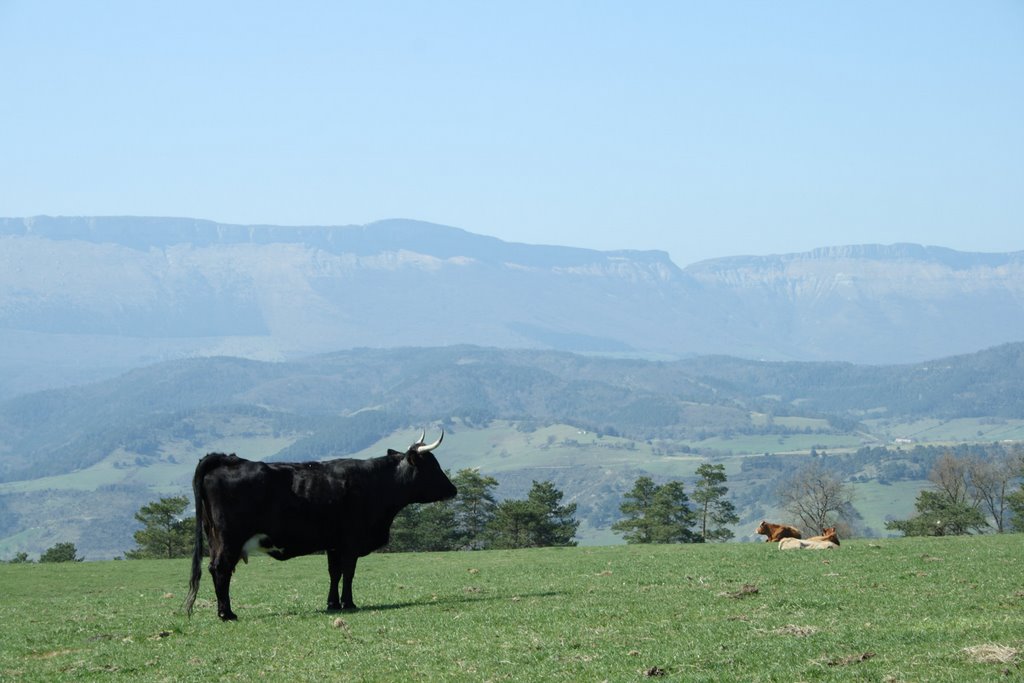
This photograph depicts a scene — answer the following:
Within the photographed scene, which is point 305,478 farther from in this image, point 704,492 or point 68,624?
point 704,492

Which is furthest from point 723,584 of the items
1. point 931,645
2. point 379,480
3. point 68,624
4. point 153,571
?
point 153,571

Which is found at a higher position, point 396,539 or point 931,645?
point 931,645

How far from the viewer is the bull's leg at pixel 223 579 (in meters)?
21.9

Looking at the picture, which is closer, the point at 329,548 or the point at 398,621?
the point at 398,621

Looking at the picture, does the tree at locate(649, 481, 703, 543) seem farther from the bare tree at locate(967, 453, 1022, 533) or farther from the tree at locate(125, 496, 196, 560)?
the tree at locate(125, 496, 196, 560)

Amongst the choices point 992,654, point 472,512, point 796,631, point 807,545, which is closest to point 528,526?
point 472,512

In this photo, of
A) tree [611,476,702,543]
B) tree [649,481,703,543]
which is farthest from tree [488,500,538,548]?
tree [649,481,703,543]

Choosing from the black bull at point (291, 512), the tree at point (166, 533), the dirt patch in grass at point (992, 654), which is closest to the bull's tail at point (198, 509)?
the black bull at point (291, 512)

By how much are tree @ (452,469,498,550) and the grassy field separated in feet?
186

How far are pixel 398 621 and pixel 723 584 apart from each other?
642cm

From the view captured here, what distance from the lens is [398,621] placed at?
66.3 feet

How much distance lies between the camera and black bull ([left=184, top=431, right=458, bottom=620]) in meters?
22.4

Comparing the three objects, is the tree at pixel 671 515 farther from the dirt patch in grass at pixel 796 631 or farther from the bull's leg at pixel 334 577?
the dirt patch in grass at pixel 796 631

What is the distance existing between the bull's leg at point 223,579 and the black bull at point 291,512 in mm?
17
